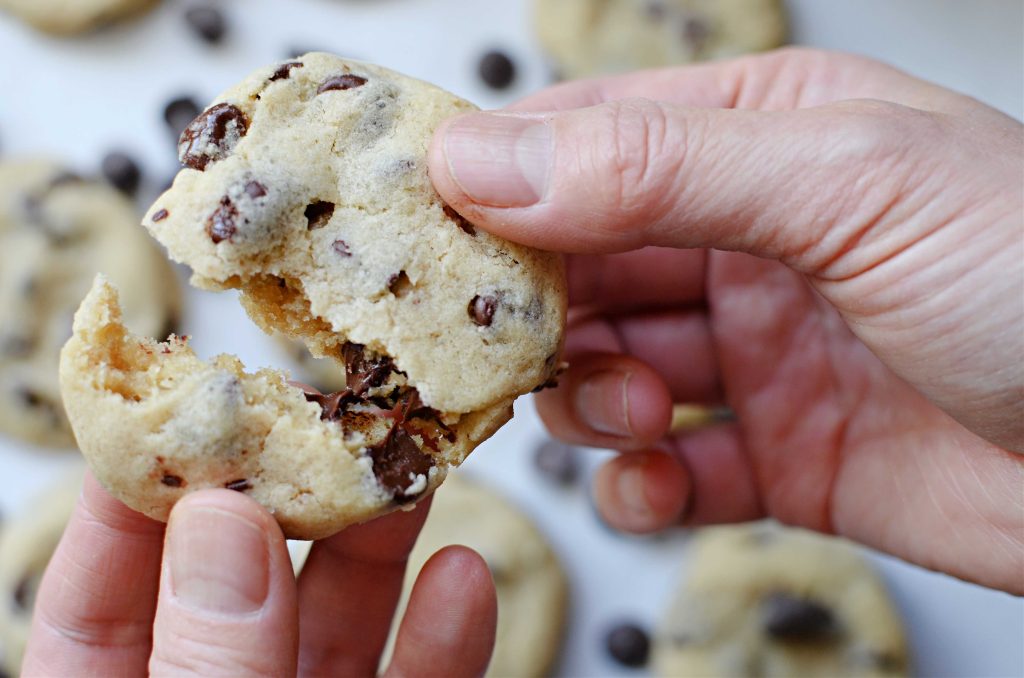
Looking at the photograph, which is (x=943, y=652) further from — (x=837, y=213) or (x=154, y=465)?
(x=154, y=465)

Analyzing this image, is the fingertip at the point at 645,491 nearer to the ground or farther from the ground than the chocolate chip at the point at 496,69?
nearer to the ground

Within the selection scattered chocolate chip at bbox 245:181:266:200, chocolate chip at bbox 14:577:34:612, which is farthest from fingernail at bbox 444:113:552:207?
chocolate chip at bbox 14:577:34:612

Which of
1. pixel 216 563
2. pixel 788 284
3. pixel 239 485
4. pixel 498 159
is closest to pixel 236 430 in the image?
pixel 239 485

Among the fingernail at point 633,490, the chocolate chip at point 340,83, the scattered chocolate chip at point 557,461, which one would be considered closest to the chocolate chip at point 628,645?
the scattered chocolate chip at point 557,461

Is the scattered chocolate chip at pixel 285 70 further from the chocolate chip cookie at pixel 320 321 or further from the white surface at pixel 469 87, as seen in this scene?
the white surface at pixel 469 87

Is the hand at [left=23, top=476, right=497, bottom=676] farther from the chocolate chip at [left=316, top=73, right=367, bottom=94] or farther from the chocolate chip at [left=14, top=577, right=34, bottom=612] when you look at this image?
the chocolate chip at [left=14, top=577, right=34, bottom=612]

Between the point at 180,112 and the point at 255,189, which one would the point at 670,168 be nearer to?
the point at 255,189
